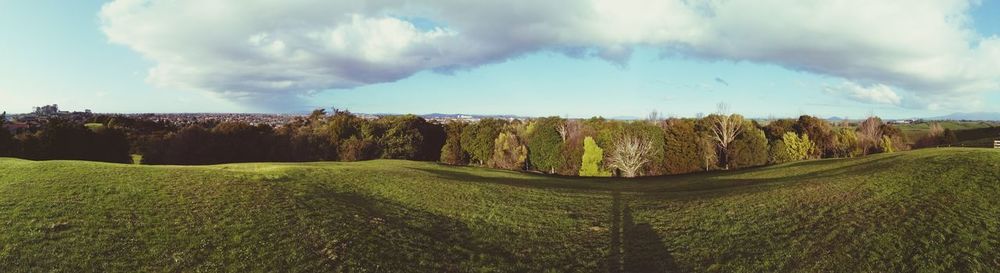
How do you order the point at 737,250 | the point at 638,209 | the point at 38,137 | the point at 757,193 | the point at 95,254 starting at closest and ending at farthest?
1. the point at 95,254
2. the point at 737,250
3. the point at 638,209
4. the point at 757,193
5. the point at 38,137

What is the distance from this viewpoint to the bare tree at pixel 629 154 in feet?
221

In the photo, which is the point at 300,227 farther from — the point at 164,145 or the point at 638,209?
the point at 164,145

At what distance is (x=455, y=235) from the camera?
19.6m

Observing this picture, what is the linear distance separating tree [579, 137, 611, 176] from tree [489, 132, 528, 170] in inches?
524

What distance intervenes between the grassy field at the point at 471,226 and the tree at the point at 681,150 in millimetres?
49105

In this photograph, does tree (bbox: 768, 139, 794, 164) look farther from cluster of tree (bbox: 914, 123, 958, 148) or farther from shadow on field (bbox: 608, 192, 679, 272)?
shadow on field (bbox: 608, 192, 679, 272)

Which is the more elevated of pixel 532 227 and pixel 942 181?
pixel 942 181

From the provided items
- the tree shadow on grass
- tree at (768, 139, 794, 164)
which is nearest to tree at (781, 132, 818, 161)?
tree at (768, 139, 794, 164)

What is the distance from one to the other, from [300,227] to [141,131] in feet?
330

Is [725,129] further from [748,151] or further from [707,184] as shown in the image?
[707,184]

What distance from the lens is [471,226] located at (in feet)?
70.2

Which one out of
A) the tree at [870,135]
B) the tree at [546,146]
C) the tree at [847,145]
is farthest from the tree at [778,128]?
the tree at [546,146]

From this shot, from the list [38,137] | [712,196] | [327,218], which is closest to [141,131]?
[38,137]

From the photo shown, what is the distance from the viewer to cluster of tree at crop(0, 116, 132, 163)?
180 ft
